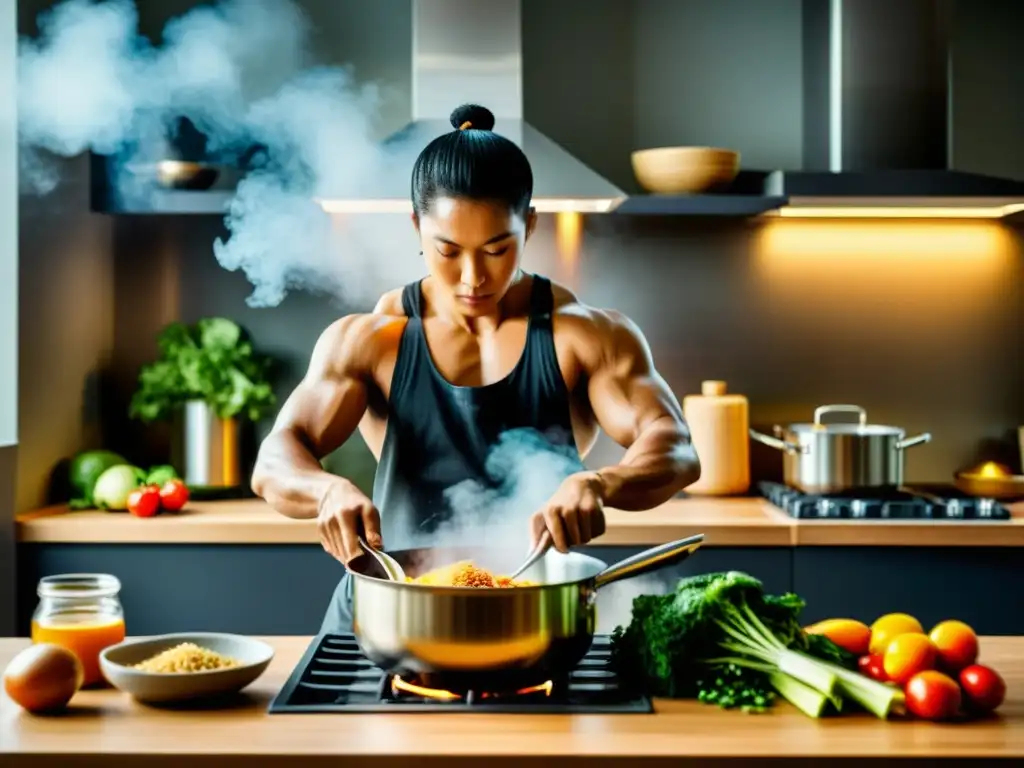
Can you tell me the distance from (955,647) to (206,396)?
252 cm

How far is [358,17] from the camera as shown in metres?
3.79

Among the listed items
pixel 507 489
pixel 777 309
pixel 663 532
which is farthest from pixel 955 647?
pixel 777 309

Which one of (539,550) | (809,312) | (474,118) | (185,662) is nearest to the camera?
(185,662)

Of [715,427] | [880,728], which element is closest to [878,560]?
[715,427]

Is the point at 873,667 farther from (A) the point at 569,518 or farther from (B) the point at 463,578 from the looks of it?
(B) the point at 463,578

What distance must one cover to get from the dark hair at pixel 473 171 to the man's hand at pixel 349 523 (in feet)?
1.77

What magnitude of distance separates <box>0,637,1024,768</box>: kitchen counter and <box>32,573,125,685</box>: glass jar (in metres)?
0.09

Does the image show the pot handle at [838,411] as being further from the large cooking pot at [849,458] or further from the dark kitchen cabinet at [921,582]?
the dark kitchen cabinet at [921,582]

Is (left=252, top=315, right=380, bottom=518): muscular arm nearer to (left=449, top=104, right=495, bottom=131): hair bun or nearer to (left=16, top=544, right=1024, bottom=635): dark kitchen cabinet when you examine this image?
(left=449, top=104, right=495, bottom=131): hair bun

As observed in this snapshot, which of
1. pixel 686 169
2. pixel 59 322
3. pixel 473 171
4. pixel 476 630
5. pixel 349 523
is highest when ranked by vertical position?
pixel 686 169

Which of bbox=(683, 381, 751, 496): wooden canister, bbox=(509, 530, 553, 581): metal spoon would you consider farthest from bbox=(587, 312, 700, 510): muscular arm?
bbox=(683, 381, 751, 496): wooden canister

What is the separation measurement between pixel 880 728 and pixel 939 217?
2.68 m

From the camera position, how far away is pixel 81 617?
5.45ft

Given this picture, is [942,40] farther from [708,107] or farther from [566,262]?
[566,262]
